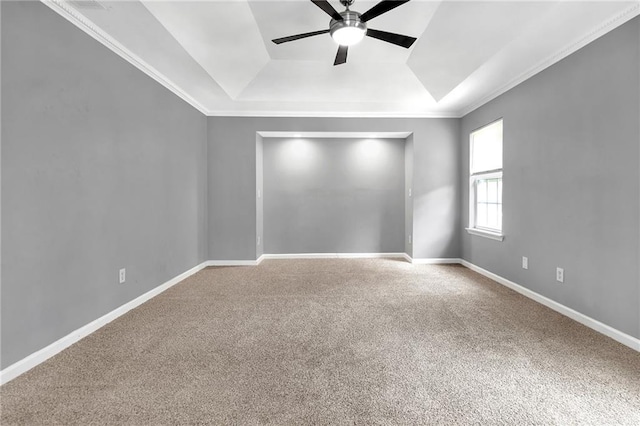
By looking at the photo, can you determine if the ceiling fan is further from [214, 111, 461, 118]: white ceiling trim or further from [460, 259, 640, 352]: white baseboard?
[460, 259, 640, 352]: white baseboard

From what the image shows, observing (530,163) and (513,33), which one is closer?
(513,33)

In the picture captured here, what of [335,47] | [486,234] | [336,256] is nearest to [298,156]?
[336,256]

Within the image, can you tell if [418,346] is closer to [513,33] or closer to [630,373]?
[630,373]

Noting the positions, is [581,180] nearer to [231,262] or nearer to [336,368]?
[336,368]

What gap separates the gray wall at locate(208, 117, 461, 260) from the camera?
450 cm

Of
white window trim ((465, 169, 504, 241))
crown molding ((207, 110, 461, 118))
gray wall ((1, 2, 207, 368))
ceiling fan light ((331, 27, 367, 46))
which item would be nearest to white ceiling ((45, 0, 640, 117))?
crown molding ((207, 110, 461, 118))

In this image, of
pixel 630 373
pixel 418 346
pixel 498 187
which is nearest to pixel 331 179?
pixel 498 187

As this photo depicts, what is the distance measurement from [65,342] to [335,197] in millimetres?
3960

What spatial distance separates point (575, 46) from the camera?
2439 millimetres

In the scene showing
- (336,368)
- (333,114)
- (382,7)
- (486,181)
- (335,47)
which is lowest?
(336,368)

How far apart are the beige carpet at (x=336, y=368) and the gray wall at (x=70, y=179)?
36cm

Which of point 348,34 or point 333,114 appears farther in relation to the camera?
point 333,114

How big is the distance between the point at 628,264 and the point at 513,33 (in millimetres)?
2068

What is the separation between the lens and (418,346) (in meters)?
1.98
